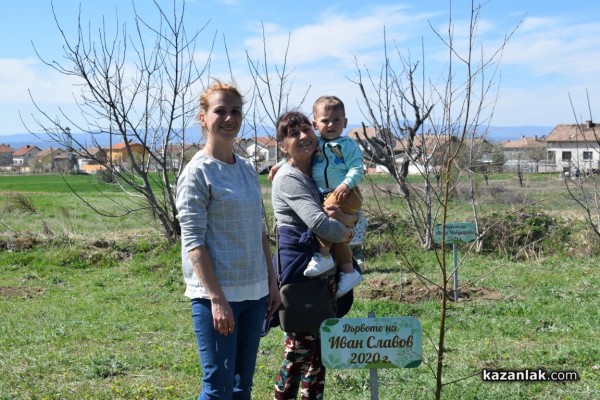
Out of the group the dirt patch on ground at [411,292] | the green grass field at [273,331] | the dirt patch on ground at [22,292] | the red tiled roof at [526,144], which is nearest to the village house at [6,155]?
the red tiled roof at [526,144]

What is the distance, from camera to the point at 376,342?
9.31 feet

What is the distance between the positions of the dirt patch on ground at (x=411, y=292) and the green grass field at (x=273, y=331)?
0.02 m

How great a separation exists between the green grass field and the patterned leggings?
0.66 meters

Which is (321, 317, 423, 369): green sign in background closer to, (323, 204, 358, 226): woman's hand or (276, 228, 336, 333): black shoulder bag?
(276, 228, 336, 333): black shoulder bag

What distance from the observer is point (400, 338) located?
Answer: 2842 millimetres

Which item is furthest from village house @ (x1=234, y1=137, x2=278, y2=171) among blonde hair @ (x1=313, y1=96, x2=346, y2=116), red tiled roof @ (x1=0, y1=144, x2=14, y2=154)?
red tiled roof @ (x1=0, y1=144, x2=14, y2=154)

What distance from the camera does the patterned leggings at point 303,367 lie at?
3355 mm

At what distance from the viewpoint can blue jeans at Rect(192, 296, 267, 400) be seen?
280 centimetres

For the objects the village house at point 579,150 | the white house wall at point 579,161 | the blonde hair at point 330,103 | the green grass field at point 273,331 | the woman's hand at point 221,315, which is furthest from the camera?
the white house wall at point 579,161

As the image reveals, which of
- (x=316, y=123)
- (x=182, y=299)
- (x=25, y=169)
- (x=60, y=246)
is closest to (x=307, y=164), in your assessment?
(x=316, y=123)

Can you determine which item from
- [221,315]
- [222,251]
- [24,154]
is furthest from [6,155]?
[221,315]

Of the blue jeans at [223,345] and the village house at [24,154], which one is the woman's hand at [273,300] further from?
the village house at [24,154]

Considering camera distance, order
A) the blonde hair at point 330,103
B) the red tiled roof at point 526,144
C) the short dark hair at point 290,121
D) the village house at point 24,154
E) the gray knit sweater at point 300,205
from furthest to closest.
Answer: the village house at point 24,154 < the red tiled roof at point 526,144 < the blonde hair at point 330,103 < the short dark hair at point 290,121 < the gray knit sweater at point 300,205

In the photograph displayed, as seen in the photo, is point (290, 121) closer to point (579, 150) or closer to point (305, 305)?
point (305, 305)
